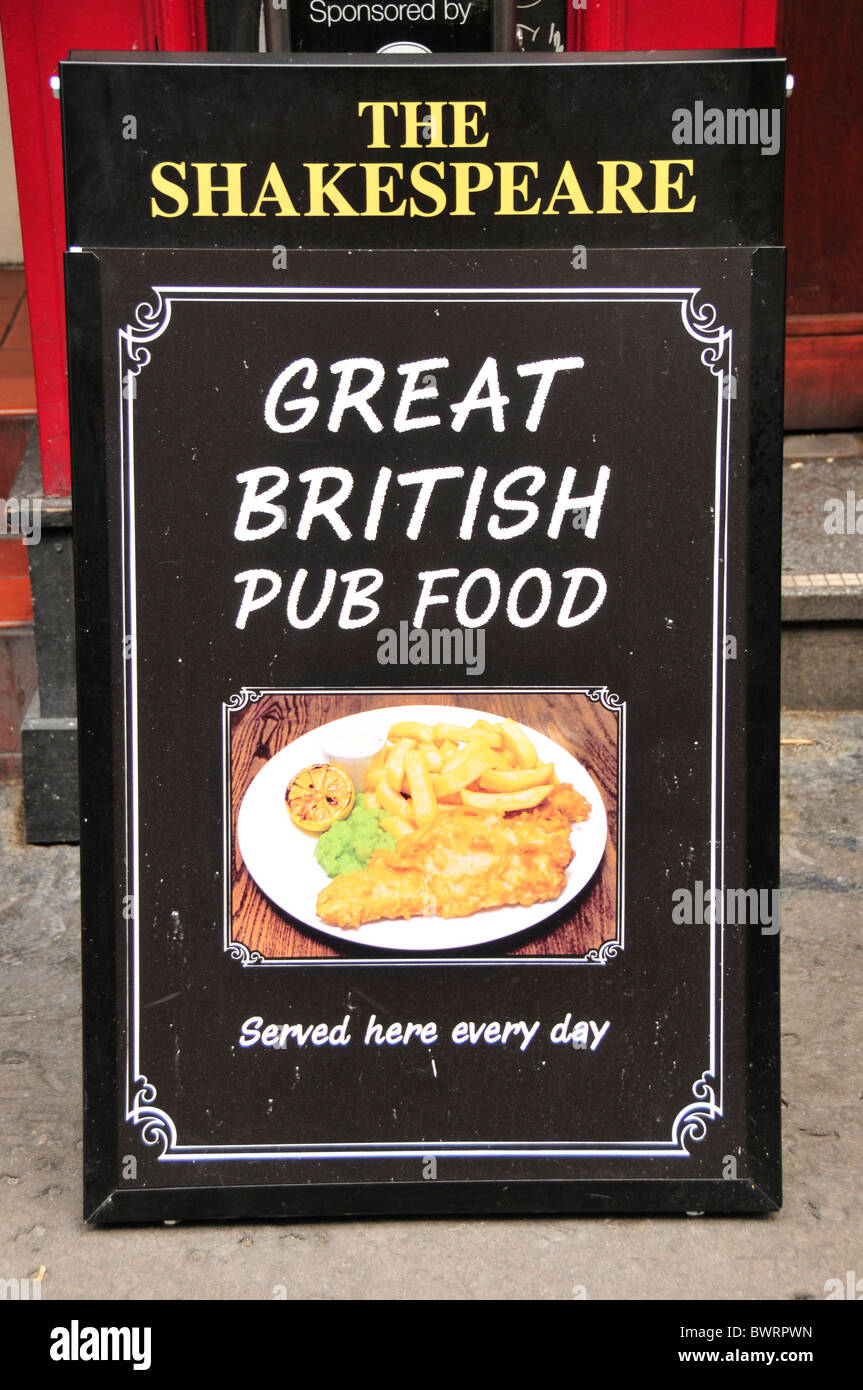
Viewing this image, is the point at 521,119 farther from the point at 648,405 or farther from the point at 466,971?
the point at 466,971

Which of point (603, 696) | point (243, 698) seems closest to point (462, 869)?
point (603, 696)

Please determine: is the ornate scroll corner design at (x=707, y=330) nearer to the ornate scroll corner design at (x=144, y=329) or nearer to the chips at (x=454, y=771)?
the chips at (x=454, y=771)

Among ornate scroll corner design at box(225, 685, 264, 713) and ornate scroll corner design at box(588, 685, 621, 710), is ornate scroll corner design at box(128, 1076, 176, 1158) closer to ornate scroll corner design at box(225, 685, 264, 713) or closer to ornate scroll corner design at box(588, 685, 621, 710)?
ornate scroll corner design at box(225, 685, 264, 713)

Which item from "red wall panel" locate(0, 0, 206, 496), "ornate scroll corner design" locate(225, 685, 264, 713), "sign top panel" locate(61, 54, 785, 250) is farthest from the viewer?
"red wall panel" locate(0, 0, 206, 496)

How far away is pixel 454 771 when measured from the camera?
289 centimetres

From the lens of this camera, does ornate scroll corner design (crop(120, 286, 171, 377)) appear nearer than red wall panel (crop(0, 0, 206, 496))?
Yes

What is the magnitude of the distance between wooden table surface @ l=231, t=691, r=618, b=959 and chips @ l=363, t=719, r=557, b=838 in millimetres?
50

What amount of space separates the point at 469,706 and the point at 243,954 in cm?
63

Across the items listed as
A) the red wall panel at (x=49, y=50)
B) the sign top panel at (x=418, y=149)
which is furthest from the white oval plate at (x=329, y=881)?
the red wall panel at (x=49, y=50)

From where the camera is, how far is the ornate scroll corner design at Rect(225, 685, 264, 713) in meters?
2.86

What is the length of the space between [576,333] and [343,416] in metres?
0.43

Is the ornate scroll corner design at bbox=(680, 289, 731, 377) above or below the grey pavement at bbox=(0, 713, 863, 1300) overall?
above

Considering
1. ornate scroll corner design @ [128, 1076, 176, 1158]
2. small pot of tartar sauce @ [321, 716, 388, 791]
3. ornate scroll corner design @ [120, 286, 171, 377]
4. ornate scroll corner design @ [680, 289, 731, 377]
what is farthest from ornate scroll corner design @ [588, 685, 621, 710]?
ornate scroll corner design @ [128, 1076, 176, 1158]

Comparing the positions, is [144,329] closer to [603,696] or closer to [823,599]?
[603,696]
